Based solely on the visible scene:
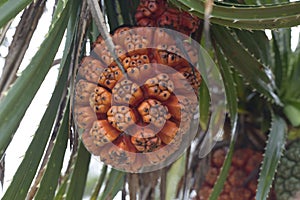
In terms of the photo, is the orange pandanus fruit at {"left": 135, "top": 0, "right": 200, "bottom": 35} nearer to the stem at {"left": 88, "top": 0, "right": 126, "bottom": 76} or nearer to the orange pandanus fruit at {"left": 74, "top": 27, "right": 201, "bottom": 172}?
the orange pandanus fruit at {"left": 74, "top": 27, "right": 201, "bottom": 172}

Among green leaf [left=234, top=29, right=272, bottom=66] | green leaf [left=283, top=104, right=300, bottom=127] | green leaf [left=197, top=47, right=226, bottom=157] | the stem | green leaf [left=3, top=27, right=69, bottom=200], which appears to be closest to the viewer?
the stem

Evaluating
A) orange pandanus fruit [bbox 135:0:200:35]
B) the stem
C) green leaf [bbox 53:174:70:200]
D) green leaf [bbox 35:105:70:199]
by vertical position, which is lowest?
green leaf [bbox 53:174:70:200]

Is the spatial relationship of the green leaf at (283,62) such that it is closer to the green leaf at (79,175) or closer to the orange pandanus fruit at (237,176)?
the orange pandanus fruit at (237,176)

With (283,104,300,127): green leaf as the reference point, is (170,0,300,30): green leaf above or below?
above

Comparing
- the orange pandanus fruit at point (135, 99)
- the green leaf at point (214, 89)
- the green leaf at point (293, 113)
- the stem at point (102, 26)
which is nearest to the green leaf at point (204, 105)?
the green leaf at point (214, 89)

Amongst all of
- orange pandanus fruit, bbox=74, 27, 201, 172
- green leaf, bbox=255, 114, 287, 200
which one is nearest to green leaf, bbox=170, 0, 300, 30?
orange pandanus fruit, bbox=74, 27, 201, 172

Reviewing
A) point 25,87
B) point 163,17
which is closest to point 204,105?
point 163,17
